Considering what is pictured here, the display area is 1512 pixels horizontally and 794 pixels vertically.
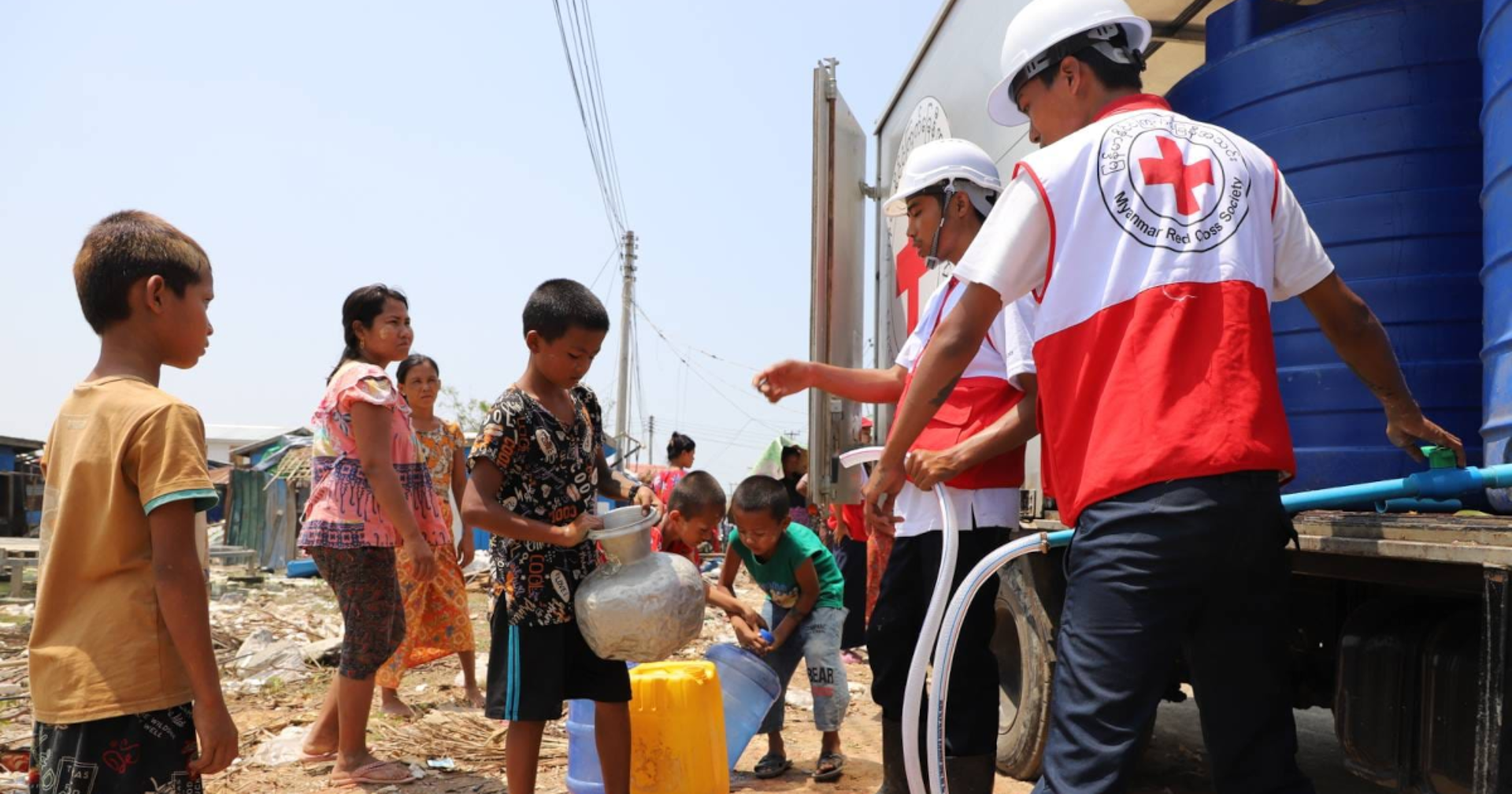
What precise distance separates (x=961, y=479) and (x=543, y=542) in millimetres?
1086

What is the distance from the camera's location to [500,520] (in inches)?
108

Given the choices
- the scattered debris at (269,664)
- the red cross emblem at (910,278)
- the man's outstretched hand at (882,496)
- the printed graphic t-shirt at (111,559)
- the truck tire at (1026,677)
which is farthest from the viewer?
the scattered debris at (269,664)

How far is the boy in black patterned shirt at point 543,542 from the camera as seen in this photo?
284 cm

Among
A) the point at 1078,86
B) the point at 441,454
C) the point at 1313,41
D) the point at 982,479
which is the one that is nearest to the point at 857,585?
the point at 441,454

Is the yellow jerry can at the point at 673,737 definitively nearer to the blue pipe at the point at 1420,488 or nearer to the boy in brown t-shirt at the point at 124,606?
the boy in brown t-shirt at the point at 124,606

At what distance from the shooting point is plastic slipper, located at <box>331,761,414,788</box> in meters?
3.81

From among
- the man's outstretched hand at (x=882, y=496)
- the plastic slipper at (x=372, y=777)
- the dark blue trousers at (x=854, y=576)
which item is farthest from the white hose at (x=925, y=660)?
the dark blue trousers at (x=854, y=576)

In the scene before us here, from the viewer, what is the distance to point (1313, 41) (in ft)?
9.59

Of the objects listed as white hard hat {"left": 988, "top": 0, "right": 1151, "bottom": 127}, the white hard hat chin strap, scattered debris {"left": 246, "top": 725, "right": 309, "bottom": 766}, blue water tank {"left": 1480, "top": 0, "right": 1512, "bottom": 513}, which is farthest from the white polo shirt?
scattered debris {"left": 246, "top": 725, "right": 309, "bottom": 766}

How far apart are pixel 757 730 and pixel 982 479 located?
5.41 ft

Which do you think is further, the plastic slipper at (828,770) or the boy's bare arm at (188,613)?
the plastic slipper at (828,770)

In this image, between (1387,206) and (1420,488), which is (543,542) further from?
(1387,206)

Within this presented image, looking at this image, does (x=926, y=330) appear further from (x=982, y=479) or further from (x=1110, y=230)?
(x=1110, y=230)

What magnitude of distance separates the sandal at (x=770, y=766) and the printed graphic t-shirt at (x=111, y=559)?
2599 millimetres
